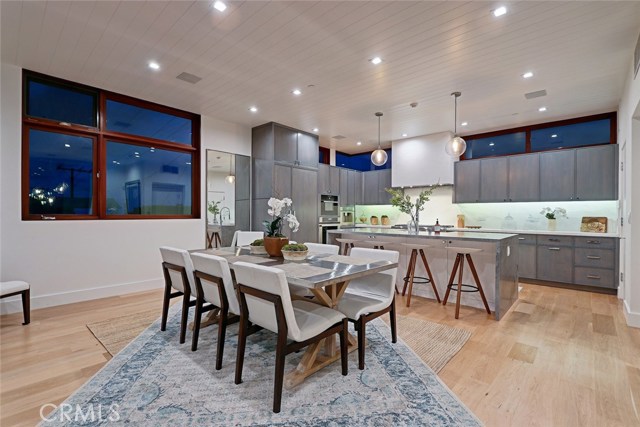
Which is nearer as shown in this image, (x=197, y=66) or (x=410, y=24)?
(x=410, y=24)

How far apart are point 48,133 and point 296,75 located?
3.28 meters

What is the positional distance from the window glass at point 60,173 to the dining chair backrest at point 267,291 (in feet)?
11.5

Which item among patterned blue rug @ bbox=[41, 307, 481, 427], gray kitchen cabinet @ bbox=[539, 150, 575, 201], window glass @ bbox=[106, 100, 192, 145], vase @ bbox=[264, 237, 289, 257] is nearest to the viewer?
patterned blue rug @ bbox=[41, 307, 481, 427]

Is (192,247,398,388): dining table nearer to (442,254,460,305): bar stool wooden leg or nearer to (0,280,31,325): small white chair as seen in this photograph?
(442,254,460,305): bar stool wooden leg

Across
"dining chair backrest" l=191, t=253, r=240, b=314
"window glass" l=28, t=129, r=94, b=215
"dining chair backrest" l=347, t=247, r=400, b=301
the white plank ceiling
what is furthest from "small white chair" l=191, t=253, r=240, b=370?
"window glass" l=28, t=129, r=94, b=215

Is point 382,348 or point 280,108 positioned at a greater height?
point 280,108

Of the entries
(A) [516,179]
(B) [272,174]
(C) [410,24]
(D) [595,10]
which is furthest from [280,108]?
(A) [516,179]

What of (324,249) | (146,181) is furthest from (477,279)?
(146,181)

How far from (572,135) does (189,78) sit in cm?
640

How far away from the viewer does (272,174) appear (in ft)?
18.6

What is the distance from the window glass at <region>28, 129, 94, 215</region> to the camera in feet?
12.7

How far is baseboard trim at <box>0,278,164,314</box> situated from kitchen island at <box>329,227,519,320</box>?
11.5 ft

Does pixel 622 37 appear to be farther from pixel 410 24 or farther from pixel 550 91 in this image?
pixel 410 24

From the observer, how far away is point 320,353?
8.36 feet
